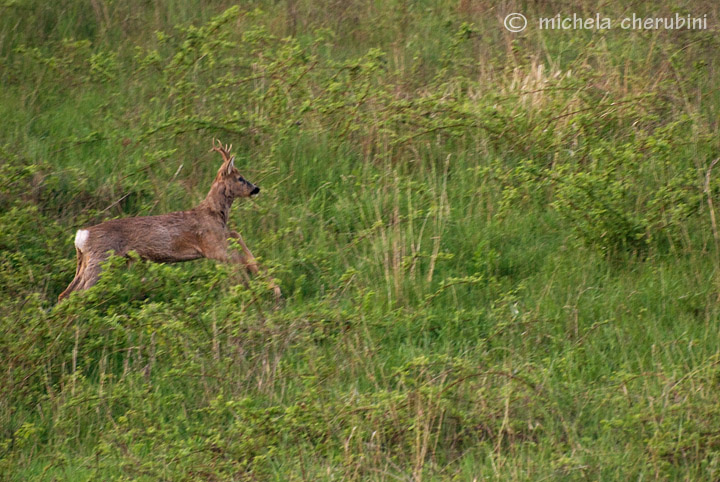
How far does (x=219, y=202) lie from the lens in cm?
872

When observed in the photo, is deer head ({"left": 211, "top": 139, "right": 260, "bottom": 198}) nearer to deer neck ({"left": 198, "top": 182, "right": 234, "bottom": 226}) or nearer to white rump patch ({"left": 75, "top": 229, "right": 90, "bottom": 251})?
deer neck ({"left": 198, "top": 182, "right": 234, "bottom": 226})

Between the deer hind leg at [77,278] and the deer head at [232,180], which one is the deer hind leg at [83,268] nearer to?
the deer hind leg at [77,278]

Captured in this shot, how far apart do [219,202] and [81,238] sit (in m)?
1.29

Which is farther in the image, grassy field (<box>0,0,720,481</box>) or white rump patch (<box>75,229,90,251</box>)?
white rump patch (<box>75,229,90,251</box>)

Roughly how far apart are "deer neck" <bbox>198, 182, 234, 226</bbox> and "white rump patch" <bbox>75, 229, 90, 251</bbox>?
111cm

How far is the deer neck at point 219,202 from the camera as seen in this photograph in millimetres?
8664

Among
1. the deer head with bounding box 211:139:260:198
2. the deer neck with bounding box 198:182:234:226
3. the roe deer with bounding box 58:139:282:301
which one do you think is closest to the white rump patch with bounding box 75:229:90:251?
the roe deer with bounding box 58:139:282:301

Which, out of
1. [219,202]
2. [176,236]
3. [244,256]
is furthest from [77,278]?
[219,202]

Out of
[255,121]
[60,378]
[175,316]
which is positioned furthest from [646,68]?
Result: [60,378]

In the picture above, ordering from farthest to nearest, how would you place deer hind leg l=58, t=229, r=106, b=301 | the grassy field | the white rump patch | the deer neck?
the deer neck, the white rump patch, deer hind leg l=58, t=229, r=106, b=301, the grassy field

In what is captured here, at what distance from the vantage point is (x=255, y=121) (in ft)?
32.3

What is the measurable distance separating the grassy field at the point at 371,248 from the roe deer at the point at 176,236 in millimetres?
268

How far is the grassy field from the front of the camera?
19.2 ft

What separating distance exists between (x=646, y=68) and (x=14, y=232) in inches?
246
